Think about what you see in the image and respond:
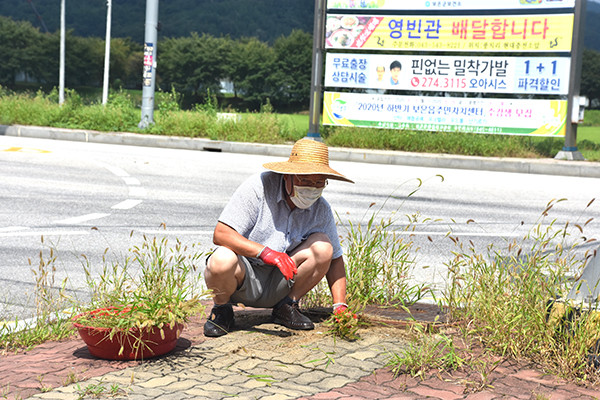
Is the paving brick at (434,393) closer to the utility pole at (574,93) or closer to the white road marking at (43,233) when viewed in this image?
the white road marking at (43,233)

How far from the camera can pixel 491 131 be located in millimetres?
18516

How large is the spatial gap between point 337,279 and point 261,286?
0.45 meters

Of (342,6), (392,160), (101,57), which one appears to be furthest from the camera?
(101,57)

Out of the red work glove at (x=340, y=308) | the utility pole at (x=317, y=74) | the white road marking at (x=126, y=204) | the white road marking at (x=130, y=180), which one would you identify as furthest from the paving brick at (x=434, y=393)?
the utility pole at (x=317, y=74)

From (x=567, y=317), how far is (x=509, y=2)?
15909 mm

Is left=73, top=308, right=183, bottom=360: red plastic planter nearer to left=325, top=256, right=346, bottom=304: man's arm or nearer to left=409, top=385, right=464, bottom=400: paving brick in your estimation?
left=325, top=256, right=346, bottom=304: man's arm

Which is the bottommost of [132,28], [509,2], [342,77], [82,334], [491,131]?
A: [82,334]

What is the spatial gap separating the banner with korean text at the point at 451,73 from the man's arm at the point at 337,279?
14.8m

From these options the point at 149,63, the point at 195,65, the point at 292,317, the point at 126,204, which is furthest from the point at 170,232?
the point at 195,65

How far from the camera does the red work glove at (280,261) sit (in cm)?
416

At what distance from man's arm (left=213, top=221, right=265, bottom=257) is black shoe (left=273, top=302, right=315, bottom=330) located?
18.5 inches

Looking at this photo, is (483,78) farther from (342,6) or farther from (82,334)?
(82,334)

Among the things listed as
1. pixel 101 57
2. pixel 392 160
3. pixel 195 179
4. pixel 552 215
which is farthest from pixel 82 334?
pixel 101 57

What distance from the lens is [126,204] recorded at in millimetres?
9609
